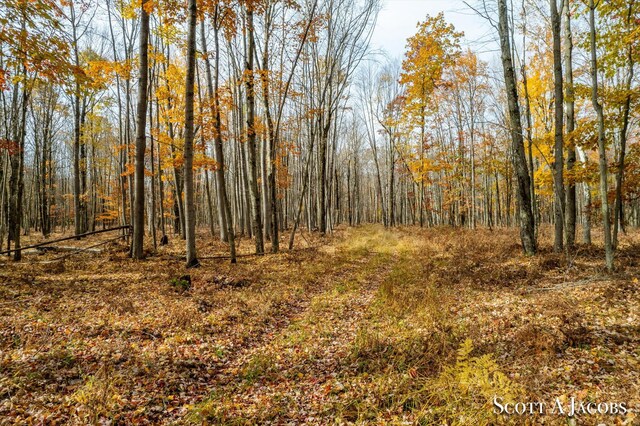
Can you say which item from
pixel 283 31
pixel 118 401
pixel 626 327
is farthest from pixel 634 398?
pixel 283 31

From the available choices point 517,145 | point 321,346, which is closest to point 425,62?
point 517,145

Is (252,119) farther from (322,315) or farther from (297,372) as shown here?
(297,372)

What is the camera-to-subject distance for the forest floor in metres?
3.31

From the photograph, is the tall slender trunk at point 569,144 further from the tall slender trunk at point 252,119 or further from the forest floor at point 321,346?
the tall slender trunk at point 252,119

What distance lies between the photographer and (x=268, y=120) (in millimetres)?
12906

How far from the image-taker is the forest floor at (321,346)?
10.9 feet

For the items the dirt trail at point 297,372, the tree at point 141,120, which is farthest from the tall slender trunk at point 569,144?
the tree at point 141,120

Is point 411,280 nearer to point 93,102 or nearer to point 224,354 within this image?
point 224,354

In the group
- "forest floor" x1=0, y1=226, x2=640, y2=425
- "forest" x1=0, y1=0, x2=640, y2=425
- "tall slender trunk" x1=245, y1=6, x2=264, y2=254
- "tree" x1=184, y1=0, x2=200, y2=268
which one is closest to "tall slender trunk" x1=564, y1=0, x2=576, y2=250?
"forest" x1=0, y1=0, x2=640, y2=425

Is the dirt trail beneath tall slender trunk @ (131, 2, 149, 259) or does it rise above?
beneath

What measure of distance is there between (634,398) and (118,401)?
18.5ft

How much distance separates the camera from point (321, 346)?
5.07m

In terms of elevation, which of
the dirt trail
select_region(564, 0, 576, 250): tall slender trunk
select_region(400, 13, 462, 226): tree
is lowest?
the dirt trail

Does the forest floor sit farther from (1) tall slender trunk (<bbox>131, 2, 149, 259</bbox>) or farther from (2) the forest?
(1) tall slender trunk (<bbox>131, 2, 149, 259</bbox>)
